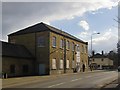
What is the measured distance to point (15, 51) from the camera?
162ft

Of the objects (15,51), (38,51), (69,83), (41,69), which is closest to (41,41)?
(38,51)

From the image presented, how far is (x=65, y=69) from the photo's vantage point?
63250mm

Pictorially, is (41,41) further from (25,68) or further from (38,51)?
(25,68)

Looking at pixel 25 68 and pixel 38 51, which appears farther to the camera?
pixel 38 51

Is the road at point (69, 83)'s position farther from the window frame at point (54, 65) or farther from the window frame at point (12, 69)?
the window frame at point (54, 65)

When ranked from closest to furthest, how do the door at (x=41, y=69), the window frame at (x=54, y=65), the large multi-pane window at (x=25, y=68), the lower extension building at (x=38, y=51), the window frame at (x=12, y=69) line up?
the window frame at (x=12, y=69) → the lower extension building at (x=38, y=51) → the large multi-pane window at (x=25, y=68) → the door at (x=41, y=69) → the window frame at (x=54, y=65)

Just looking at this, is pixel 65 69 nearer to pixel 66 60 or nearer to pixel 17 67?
pixel 66 60

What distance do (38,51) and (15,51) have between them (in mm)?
6964

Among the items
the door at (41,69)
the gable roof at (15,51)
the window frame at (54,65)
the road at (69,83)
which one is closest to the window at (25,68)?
the gable roof at (15,51)

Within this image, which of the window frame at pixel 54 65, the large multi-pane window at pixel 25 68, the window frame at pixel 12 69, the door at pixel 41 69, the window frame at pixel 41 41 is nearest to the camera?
the window frame at pixel 12 69

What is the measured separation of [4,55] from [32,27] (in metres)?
16.9

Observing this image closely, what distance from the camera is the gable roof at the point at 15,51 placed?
45.7 meters

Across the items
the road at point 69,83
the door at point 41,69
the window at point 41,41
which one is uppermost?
the window at point 41,41

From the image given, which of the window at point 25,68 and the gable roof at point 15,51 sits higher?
the gable roof at point 15,51
